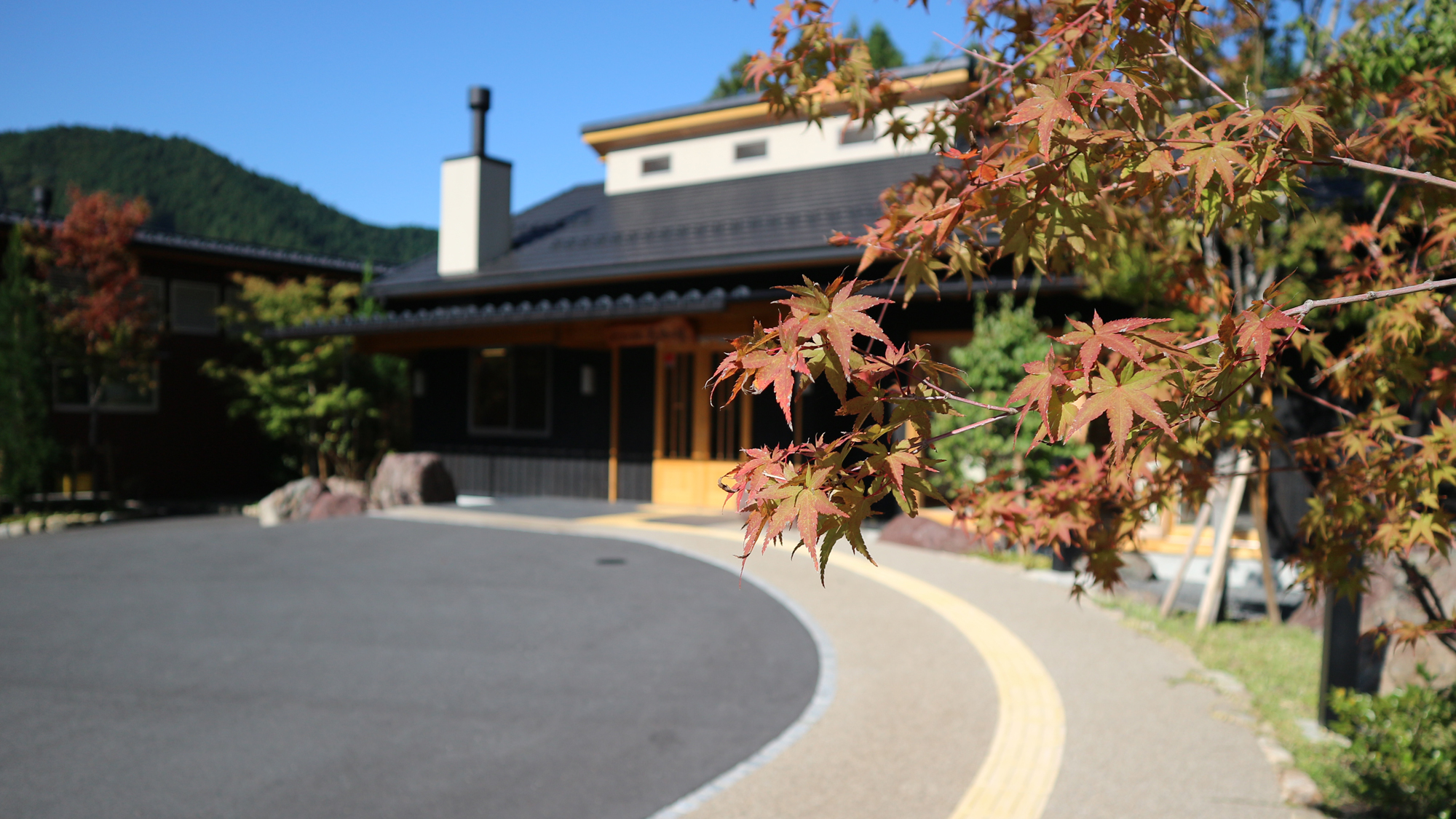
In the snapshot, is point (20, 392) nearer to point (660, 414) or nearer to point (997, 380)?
point (660, 414)

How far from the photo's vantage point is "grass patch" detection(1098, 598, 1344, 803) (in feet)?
15.8

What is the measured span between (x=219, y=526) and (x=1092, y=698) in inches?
517

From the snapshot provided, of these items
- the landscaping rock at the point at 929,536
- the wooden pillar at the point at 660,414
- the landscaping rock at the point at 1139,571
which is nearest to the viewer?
the landscaping rock at the point at 1139,571

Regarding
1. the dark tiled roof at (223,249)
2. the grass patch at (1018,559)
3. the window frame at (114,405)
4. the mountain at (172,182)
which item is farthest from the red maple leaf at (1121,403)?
the mountain at (172,182)

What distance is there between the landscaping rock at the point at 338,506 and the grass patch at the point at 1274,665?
11.4 metres

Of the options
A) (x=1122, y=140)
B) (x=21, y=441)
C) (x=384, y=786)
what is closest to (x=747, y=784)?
(x=384, y=786)

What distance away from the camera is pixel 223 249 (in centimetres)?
2031

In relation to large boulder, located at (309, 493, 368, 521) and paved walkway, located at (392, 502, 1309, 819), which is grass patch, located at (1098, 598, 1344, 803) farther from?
large boulder, located at (309, 493, 368, 521)

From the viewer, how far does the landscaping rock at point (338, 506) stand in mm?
15047

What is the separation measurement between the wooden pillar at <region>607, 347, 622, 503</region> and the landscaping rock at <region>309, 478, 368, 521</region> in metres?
3.99

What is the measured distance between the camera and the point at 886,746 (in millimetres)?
4961

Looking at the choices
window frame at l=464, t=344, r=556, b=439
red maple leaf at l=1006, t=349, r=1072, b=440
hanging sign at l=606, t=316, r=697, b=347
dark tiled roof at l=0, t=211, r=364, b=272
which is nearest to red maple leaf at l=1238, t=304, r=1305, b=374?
red maple leaf at l=1006, t=349, r=1072, b=440

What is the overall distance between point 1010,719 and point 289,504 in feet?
43.6

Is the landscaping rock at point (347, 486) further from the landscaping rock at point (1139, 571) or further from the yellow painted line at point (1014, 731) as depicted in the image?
the landscaping rock at point (1139, 571)
